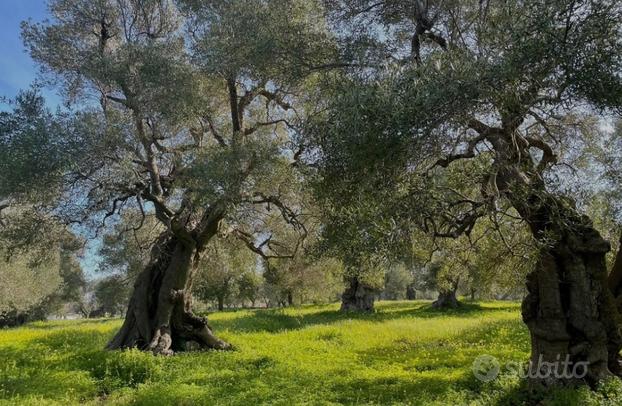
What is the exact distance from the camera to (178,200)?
2038 cm

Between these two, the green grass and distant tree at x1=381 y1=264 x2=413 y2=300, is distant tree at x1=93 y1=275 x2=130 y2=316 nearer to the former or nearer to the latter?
distant tree at x1=381 y1=264 x2=413 y2=300

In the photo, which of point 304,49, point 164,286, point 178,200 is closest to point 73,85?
point 178,200

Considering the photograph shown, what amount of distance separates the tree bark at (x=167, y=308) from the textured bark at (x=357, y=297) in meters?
21.1

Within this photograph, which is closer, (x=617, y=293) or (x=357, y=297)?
(x=617, y=293)

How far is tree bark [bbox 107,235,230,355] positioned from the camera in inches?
650

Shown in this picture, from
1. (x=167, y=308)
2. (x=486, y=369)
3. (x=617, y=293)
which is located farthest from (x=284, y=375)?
(x=617, y=293)

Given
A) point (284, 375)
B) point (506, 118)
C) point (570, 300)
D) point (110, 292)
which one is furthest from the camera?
point (110, 292)

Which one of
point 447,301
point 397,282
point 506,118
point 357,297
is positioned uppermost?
point 506,118

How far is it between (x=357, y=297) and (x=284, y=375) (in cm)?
2568

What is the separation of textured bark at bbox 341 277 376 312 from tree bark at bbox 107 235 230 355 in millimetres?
21110

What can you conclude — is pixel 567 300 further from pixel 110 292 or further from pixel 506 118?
pixel 110 292

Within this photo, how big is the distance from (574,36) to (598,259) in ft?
16.5

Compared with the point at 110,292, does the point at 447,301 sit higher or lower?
lower

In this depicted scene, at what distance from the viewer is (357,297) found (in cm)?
3759
